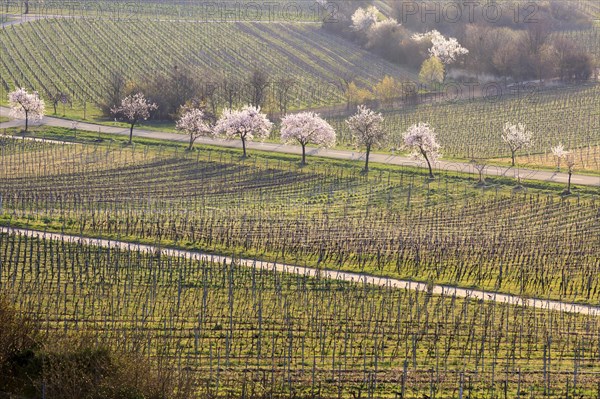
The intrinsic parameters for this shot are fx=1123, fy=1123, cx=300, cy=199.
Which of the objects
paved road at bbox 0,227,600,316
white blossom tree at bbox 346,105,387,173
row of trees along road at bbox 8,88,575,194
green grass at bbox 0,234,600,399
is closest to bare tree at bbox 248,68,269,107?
row of trees along road at bbox 8,88,575,194

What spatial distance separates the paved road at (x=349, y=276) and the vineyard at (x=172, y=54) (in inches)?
2154

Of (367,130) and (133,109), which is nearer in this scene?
(367,130)

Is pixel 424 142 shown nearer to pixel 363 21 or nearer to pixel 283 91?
pixel 283 91

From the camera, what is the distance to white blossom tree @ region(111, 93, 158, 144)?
9439cm

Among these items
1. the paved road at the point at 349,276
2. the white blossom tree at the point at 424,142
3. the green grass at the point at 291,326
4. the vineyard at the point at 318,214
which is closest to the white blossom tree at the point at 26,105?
the vineyard at the point at 318,214

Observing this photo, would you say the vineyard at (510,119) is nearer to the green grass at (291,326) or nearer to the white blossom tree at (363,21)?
the white blossom tree at (363,21)

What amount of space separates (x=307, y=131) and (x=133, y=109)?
1614 cm

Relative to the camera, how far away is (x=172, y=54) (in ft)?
421

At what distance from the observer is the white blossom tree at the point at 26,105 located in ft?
308

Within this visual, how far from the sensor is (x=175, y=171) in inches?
3196

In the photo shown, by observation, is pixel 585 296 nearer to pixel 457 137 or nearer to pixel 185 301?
pixel 185 301

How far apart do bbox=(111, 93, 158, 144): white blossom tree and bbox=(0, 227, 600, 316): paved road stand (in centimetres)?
3543

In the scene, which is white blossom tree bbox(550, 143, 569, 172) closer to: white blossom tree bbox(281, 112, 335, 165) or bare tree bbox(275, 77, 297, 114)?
white blossom tree bbox(281, 112, 335, 165)

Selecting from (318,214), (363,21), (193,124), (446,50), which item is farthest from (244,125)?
(363,21)
